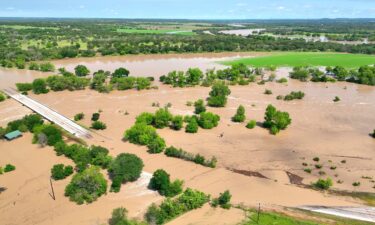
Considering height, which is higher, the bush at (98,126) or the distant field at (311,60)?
the distant field at (311,60)

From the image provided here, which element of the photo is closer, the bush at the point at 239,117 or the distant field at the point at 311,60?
the bush at the point at 239,117

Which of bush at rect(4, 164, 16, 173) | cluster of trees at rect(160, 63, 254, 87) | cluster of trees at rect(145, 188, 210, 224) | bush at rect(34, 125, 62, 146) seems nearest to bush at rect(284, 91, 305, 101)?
cluster of trees at rect(160, 63, 254, 87)

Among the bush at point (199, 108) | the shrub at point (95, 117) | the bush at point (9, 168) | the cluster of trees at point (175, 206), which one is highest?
the bush at point (199, 108)

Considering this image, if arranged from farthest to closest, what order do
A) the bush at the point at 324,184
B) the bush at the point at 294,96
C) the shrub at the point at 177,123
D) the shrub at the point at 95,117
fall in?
the bush at the point at 294,96, the shrub at the point at 95,117, the shrub at the point at 177,123, the bush at the point at 324,184

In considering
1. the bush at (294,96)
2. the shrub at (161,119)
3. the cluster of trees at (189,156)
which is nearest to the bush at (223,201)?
the cluster of trees at (189,156)

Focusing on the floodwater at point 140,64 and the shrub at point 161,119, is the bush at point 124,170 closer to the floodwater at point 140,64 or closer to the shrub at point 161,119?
the shrub at point 161,119

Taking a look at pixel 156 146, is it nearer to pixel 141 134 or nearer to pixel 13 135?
pixel 141 134

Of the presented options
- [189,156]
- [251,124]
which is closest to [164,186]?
[189,156]
